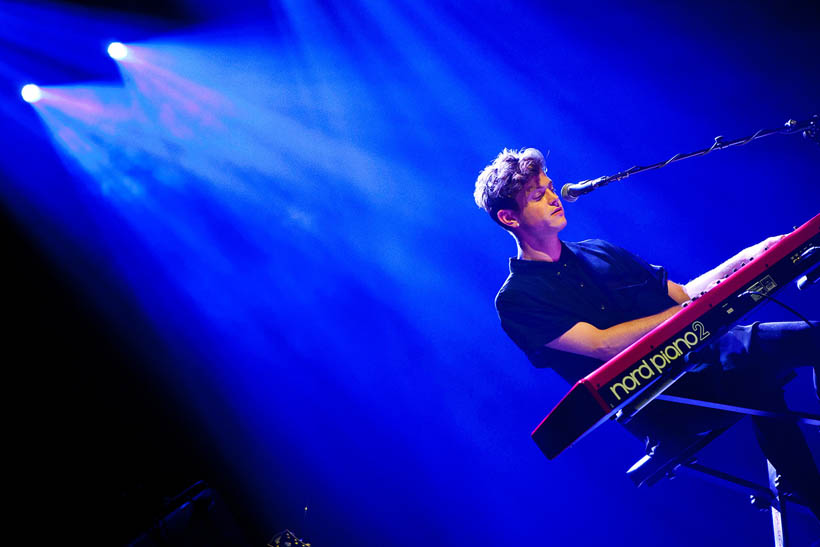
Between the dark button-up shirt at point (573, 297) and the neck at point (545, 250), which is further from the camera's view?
the neck at point (545, 250)

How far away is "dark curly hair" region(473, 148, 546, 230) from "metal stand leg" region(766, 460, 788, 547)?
56.2 inches

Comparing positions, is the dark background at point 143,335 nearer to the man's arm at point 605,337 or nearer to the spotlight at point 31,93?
the spotlight at point 31,93

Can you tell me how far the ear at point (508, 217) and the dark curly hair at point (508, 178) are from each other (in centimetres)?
2

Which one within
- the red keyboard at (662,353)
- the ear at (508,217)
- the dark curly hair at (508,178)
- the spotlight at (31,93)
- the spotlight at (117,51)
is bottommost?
the red keyboard at (662,353)

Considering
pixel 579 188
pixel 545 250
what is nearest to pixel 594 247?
pixel 545 250

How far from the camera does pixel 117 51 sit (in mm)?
3771

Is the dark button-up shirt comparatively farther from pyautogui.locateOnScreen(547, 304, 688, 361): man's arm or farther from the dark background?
the dark background

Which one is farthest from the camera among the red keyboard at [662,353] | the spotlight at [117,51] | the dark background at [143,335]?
the spotlight at [117,51]

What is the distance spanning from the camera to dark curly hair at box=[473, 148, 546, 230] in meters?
2.44

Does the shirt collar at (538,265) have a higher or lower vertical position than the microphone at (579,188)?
lower

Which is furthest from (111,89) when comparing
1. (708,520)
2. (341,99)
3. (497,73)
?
(708,520)

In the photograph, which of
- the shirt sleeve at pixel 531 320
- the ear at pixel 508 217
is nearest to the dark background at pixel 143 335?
the ear at pixel 508 217

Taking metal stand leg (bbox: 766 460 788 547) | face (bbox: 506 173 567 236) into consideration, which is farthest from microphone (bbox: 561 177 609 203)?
metal stand leg (bbox: 766 460 788 547)

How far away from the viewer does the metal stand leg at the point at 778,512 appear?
1758mm
